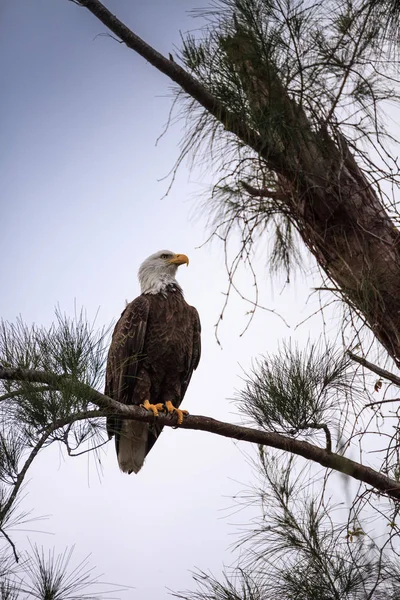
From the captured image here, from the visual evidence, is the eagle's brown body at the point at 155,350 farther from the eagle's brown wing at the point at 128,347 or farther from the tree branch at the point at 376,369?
the tree branch at the point at 376,369

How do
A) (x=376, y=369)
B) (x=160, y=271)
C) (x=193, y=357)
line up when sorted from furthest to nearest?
(x=160, y=271), (x=193, y=357), (x=376, y=369)

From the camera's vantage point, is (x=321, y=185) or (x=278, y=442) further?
(x=321, y=185)

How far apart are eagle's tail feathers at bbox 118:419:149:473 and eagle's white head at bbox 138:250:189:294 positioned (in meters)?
0.75

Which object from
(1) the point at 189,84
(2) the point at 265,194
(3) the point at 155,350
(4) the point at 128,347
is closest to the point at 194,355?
(3) the point at 155,350

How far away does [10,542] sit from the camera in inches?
79.6

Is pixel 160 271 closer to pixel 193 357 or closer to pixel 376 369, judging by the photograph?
pixel 193 357

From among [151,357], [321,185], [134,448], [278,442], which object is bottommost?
[278,442]

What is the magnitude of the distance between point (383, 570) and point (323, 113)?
152 centimetres

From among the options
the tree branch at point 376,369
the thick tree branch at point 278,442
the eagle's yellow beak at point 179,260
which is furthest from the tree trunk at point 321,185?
the eagle's yellow beak at point 179,260

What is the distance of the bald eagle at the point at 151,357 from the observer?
396 cm

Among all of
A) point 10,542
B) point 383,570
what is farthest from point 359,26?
point 10,542

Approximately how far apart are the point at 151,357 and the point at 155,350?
41 mm

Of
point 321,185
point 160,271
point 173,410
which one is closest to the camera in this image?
point 321,185

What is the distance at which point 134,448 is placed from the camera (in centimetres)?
429
